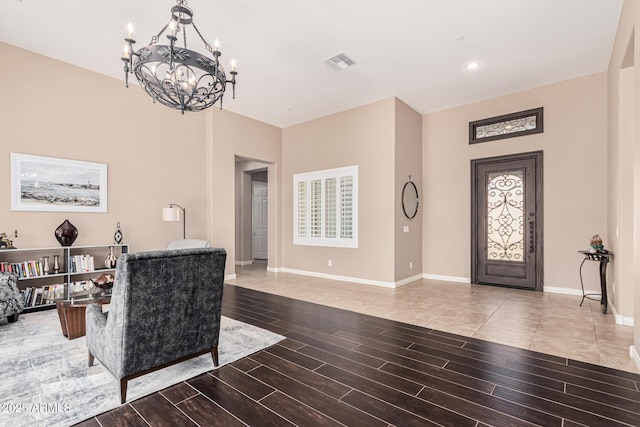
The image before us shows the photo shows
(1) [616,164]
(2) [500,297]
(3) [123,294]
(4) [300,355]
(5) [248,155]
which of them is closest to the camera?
(3) [123,294]

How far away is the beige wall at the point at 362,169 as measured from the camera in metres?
5.85

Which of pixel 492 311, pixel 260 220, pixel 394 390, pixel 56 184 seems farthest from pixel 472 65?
pixel 260 220

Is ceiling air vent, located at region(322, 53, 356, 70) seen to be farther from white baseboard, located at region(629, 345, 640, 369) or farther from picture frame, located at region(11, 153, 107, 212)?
white baseboard, located at region(629, 345, 640, 369)

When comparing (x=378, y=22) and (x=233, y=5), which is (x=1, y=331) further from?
(x=378, y=22)

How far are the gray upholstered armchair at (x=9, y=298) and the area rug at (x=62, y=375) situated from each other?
0.52 ft

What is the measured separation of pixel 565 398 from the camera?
7.05 feet

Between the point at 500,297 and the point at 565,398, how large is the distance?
10.0 feet

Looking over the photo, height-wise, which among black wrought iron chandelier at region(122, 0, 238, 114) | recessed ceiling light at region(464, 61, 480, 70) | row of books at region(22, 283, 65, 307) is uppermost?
recessed ceiling light at region(464, 61, 480, 70)

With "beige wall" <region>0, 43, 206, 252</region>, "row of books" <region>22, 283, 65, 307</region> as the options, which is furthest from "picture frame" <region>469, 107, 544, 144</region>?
"row of books" <region>22, 283, 65, 307</region>

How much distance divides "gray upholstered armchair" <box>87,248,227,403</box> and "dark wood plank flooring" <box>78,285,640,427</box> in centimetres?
27

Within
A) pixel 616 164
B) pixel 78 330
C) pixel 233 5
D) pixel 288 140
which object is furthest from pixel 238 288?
pixel 616 164

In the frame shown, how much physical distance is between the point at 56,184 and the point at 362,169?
16.2 feet

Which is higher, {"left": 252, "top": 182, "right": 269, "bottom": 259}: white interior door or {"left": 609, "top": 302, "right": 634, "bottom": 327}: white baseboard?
{"left": 252, "top": 182, "right": 269, "bottom": 259}: white interior door

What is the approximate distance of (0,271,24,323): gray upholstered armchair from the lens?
11.4 feet
